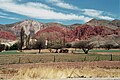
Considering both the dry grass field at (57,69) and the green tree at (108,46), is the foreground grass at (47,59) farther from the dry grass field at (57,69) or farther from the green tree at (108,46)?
the green tree at (108,46)

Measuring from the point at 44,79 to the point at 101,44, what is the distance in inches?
7155

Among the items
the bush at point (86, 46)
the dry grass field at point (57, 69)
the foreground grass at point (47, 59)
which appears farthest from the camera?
the bush at point (86, 46)

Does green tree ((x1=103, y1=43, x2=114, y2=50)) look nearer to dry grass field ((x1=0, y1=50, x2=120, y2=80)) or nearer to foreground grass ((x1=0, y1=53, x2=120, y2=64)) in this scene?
foreground grass ((x1=0, y1=53, x2=120, y2=64))

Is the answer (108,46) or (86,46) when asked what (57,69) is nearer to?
(86,46)

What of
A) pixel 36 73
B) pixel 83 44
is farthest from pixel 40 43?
pixel 36 73

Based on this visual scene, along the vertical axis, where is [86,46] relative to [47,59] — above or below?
above

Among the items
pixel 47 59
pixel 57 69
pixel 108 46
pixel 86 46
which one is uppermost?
pixel 86 46

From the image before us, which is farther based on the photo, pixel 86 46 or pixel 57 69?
pixel 86 46

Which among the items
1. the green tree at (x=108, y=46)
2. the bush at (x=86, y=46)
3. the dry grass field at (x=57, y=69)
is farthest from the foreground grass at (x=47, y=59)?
the green tree at (x=108, y=46)

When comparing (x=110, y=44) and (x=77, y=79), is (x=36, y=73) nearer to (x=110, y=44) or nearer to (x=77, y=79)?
(x=77, y=79)

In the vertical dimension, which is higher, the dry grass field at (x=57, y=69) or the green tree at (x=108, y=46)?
the green tree at (x=108, y=46)

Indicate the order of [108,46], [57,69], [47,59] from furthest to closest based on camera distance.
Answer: [108,46], [47,59], [57,69]

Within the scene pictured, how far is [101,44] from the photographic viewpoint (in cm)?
19900

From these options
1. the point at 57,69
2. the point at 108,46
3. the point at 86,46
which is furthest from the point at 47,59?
the point at 108,46
